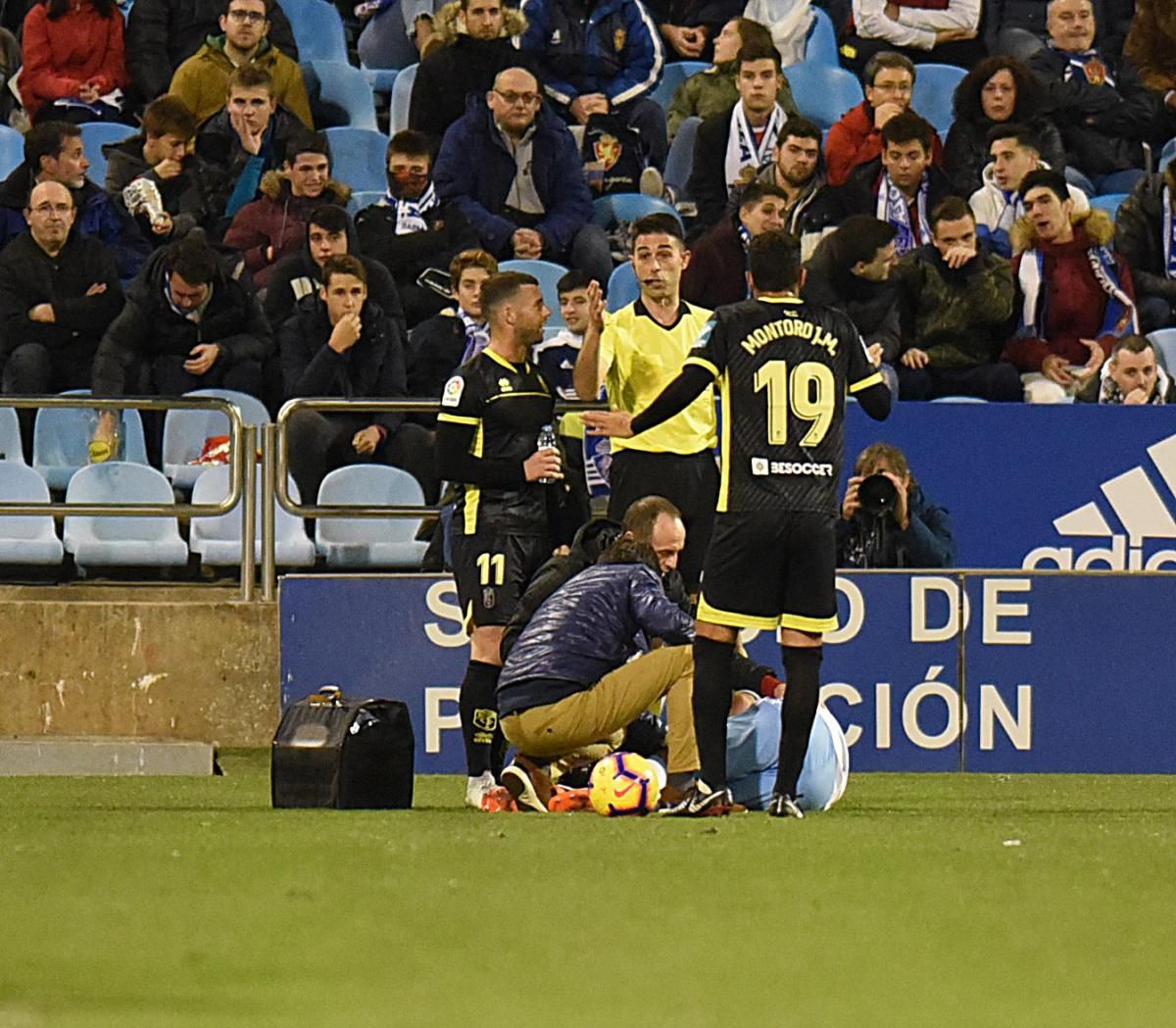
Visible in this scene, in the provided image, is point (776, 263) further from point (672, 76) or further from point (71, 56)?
point (71, 56)

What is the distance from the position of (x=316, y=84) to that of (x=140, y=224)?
218 cm

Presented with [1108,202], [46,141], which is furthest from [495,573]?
[1108,202]

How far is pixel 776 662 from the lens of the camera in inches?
431

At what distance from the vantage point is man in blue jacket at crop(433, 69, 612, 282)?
1326cm

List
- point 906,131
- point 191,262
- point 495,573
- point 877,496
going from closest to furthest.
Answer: point 495,573, point 877,496, point 191,262, point 906,131

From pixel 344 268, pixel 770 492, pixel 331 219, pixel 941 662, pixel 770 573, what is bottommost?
pixel 941 662

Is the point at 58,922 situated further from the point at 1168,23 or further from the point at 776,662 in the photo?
the point at 1168,23

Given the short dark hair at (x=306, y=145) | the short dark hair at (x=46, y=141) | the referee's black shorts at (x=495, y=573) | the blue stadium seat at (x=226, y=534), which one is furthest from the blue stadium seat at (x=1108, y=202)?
the referee's black shorts at (x=495, y=573)

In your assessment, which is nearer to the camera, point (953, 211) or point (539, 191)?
point (953, 211)

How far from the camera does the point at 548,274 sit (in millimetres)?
13000

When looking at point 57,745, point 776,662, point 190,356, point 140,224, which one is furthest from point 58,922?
point 140,224

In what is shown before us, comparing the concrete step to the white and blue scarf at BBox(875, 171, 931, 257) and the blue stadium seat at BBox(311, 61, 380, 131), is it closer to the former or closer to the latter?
the white and blue scarf at BBox(875, 171, 931, 257)

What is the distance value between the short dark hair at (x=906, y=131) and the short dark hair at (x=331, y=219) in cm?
321

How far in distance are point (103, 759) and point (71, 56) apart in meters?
5.69
